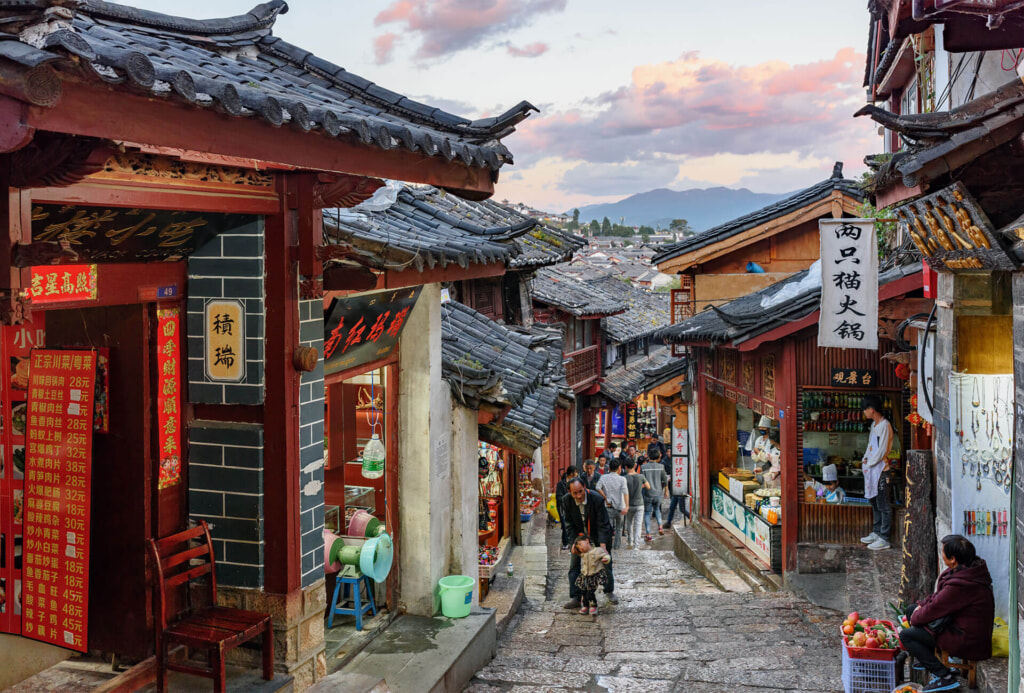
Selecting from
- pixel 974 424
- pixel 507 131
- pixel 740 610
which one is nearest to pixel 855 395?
pixel 740 610

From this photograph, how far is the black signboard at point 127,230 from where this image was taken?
5.29 meters

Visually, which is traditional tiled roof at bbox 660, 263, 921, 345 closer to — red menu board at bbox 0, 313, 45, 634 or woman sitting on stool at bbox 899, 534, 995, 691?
woman sitting on stool at bbox 899, 534, 995, 691

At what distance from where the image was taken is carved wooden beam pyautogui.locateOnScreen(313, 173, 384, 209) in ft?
21.6

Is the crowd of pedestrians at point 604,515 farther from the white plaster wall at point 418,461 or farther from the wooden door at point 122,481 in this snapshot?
the wooden door at point 122,481

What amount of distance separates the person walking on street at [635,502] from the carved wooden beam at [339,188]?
13572mm

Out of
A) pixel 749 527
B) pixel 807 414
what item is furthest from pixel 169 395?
pixel 749 527

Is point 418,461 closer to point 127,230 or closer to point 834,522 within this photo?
point 127,230

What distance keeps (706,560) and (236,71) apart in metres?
15.6

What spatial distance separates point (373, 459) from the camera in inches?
383

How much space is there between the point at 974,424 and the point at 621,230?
14776 centimetres

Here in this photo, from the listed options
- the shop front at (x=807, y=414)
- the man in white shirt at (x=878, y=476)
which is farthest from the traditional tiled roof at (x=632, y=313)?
the man in white shirt at (x=878, y=476)

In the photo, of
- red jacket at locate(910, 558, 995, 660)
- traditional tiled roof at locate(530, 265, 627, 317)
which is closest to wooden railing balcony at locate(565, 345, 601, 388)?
traditional tiled roof at locate(530, 265, 627, 317)

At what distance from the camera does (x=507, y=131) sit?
6816mm

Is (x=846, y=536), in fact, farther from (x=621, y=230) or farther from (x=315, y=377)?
(x=621, y=230)
